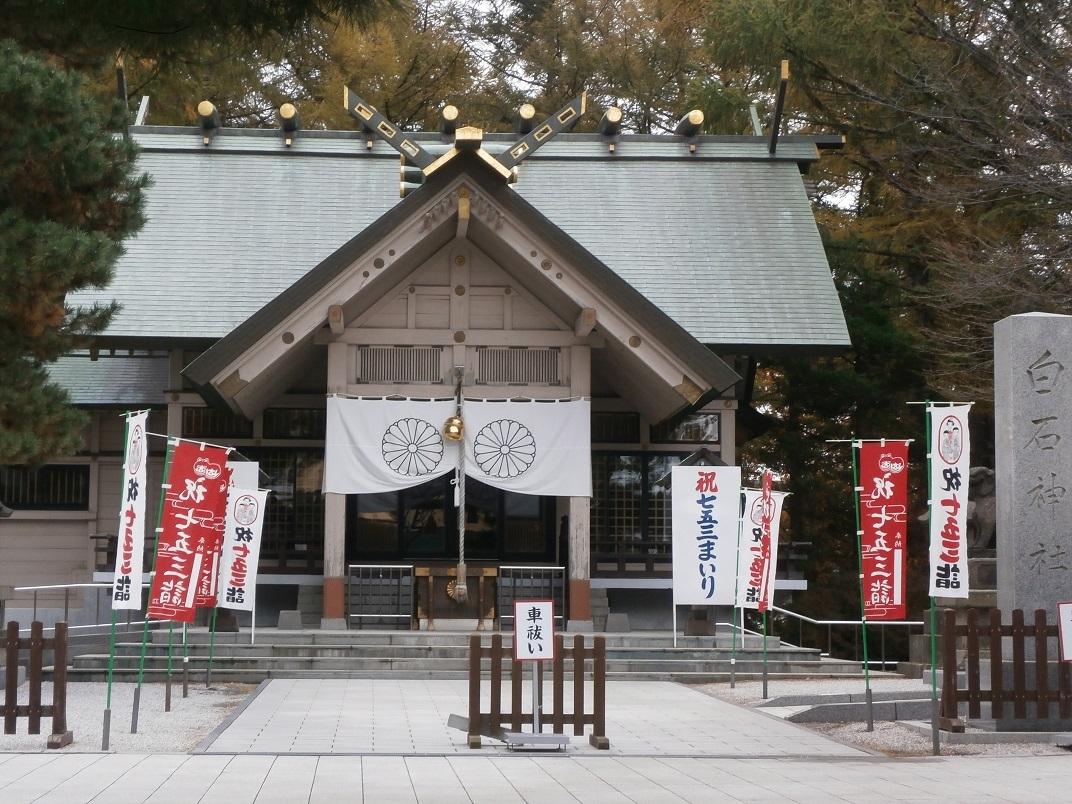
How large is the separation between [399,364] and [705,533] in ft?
15.9

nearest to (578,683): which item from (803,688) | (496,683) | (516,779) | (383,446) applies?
(496,683)

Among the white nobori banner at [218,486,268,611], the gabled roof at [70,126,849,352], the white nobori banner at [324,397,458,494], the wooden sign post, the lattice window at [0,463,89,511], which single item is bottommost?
the wooden sign post

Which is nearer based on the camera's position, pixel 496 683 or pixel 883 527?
pixel 496 683

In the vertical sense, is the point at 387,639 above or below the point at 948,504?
below

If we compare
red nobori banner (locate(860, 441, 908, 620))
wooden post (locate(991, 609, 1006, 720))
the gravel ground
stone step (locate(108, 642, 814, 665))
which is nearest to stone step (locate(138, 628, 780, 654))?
stone step (locate(108, 642, 814, 665))

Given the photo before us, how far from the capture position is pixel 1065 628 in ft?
36.9

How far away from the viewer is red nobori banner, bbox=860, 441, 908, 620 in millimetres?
12250

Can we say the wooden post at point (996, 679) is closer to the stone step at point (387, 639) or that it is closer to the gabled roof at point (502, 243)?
the stone step at point (387, 639)

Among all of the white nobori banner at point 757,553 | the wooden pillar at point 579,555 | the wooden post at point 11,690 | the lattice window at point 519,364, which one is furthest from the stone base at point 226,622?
the wooden post at point 11,690

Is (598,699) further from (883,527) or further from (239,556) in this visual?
(239,556)

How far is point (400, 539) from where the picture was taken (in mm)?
20422

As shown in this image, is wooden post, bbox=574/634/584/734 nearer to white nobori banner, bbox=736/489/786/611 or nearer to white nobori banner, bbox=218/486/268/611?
white nobori banner, bbox=736/489/786/611

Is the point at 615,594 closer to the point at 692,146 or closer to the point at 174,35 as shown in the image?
the point at 692,146

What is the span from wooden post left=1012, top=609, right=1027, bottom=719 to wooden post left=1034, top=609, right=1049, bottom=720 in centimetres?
10
